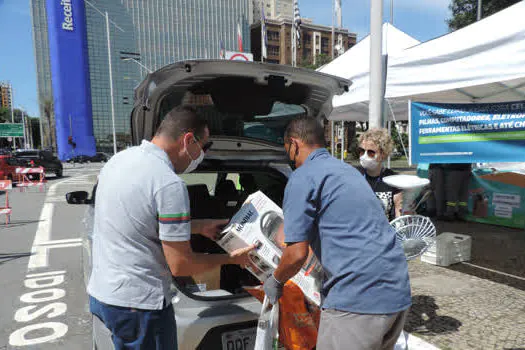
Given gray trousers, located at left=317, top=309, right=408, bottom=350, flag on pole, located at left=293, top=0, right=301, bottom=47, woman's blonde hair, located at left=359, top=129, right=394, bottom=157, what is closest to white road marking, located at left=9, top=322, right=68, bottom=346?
gray trousers, located at left=317, top=309, right=408, bottom=350

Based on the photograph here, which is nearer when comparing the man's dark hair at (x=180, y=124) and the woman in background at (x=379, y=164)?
the man's dark hair at (x=180, y=124)

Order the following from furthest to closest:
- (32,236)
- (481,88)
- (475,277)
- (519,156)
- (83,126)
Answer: (83,126), (32,236), (481,88), (475,277), (519,156)

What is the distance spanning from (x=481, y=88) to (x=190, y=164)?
494cm

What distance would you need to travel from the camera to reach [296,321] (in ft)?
6.00

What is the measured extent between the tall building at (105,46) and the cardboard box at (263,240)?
108ft

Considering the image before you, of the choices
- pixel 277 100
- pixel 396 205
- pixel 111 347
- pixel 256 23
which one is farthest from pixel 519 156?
pixel 256 23

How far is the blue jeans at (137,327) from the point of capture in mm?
1518

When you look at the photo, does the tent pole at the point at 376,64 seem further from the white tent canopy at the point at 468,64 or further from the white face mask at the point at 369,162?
the white face mask at the point at 369,162

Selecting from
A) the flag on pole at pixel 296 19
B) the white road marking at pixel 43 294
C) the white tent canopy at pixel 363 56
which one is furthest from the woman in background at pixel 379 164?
the flag on pole at pixel 296 19

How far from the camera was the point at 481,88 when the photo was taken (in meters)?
5.01

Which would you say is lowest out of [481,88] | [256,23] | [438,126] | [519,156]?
[519,156]

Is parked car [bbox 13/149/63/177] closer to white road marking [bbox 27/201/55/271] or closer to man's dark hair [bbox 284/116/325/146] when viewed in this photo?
white road marking [bbox 27/201/55/271]

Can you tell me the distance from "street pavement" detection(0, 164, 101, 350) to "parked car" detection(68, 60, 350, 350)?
838mm

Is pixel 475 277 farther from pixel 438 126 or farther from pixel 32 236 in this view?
pixel 32 236
